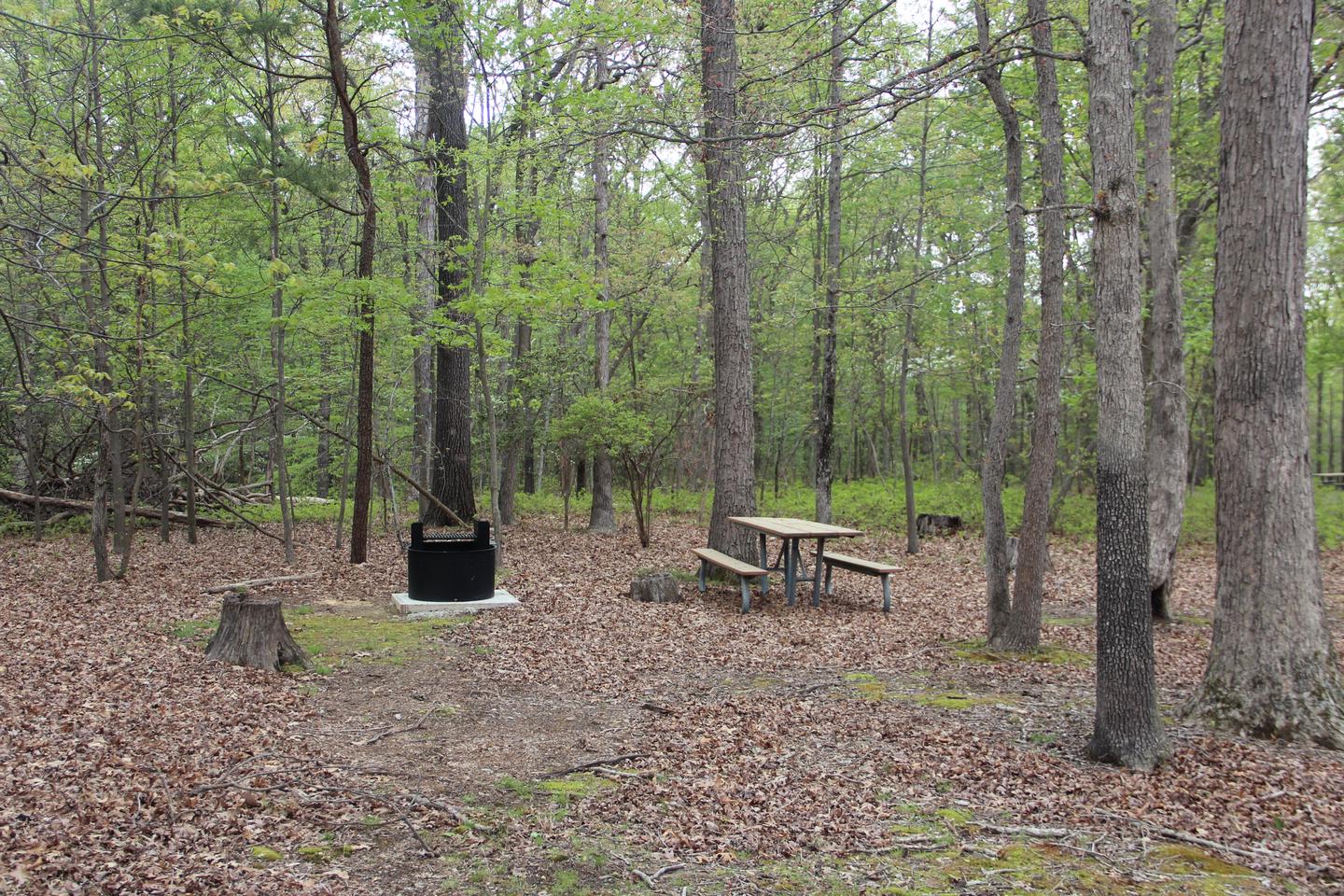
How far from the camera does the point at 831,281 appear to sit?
12.4 metres

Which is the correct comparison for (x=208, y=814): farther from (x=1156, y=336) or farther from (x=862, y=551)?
(x=862, y=551)

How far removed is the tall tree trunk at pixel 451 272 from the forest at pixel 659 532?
0.09 metres

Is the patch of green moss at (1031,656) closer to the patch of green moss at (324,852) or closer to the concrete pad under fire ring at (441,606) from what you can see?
the concrete pad under fire ring at (441,606)

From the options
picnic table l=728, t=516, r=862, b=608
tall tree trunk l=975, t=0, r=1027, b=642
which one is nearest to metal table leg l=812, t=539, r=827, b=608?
picnic table l=728, t=516, r=862, b=608

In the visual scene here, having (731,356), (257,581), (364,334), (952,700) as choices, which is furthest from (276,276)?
(952,700)

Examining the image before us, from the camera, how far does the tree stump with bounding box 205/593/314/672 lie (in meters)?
6.00

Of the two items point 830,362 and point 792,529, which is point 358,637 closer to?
point 792,529

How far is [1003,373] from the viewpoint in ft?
22.6

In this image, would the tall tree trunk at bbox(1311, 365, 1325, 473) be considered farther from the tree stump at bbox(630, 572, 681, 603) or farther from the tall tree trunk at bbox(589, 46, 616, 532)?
the tree stump at bbox(630, 572, 681, 603)

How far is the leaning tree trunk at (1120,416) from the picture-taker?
427 centimetres

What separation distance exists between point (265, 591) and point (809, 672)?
5.89 m

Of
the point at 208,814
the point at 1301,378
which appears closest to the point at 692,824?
the point at 208,814

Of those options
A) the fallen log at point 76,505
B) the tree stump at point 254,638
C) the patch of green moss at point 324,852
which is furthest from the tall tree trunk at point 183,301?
the patch of green moss at point 324,852

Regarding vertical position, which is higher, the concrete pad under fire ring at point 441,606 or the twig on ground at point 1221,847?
the concrete pad under fire ring at point 441,606
